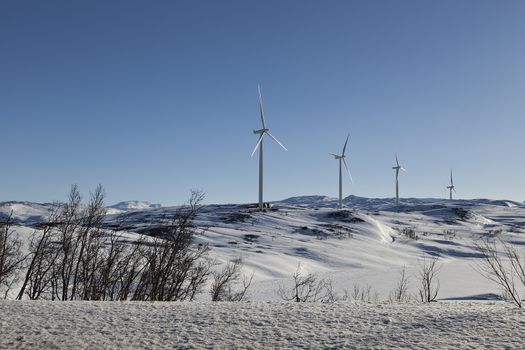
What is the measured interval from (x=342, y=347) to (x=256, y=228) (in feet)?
169

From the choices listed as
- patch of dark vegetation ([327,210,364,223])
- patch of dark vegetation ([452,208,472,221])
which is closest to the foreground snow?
patch of dark vegetation ([327,210,364,223])

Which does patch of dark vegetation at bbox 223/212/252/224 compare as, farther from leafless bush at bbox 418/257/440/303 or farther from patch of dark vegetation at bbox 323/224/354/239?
leafless bush at bbox 418/257/440/303

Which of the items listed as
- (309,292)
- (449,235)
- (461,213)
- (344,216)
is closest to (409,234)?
(449,235)

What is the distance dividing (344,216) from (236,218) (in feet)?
57.7

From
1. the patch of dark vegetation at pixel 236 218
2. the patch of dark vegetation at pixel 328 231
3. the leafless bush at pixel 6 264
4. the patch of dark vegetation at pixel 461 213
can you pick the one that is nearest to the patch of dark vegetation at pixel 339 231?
the patch of dark vegetation at pixel 328 231

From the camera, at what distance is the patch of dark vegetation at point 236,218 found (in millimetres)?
60253

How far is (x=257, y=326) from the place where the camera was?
500cm

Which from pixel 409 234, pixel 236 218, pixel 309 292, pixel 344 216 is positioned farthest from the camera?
pixel 344 216

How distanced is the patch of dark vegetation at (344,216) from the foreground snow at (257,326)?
197 ft

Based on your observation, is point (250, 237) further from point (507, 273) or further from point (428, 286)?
point (428, 286)

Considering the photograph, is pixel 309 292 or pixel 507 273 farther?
pixel 309 292

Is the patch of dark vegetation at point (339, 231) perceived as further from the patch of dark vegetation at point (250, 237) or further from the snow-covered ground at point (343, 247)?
the patch of dark vegetation at point (250, 237)

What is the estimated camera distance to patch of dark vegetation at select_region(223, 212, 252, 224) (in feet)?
198

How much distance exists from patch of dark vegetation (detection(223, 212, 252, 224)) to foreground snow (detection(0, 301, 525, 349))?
53.7 metres
